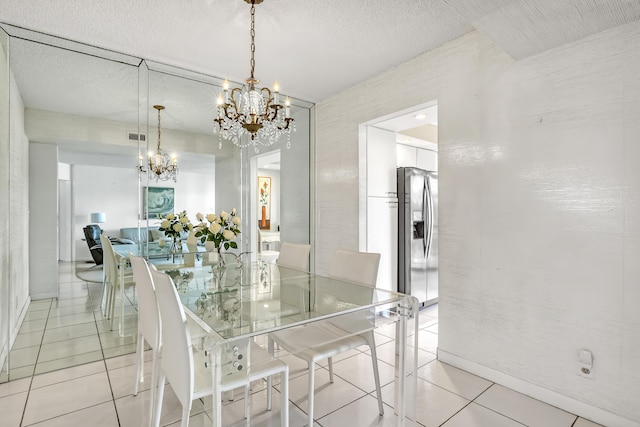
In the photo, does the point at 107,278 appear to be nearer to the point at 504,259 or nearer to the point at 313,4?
the point at 313,4

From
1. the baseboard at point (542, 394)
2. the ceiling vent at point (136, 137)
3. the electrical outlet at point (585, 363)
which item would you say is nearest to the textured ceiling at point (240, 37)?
the ceiling vent at point (136, 137)

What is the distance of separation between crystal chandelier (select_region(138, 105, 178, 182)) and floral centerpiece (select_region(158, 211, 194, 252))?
35 cm

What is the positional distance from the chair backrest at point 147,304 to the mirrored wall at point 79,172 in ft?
3.97

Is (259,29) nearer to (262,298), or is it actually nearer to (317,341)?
(262,298)

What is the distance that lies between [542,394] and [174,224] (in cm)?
311

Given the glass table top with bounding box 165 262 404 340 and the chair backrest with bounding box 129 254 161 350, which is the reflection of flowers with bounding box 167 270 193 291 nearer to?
the glass table top with bounding box 165 262 404 340

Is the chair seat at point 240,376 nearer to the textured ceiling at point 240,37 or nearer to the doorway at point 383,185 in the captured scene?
the textured ceiling at point 240,37

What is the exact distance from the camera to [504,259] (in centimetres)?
228

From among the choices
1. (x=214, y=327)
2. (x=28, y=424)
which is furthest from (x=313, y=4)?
(x=28, y=424)

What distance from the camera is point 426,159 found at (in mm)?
4469

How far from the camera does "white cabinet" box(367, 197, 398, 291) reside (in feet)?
11.9

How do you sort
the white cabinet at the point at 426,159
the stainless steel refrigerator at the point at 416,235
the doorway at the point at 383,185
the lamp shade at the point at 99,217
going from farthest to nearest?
the white cabinet at the point at 426,159 < the stainless steel refrigerator at the point at 416,235 < the doorway at the point at 383,185 < the lamp shade at the point at 99,217

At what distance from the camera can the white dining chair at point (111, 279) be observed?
3.01 meters

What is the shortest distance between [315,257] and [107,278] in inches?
88.6
